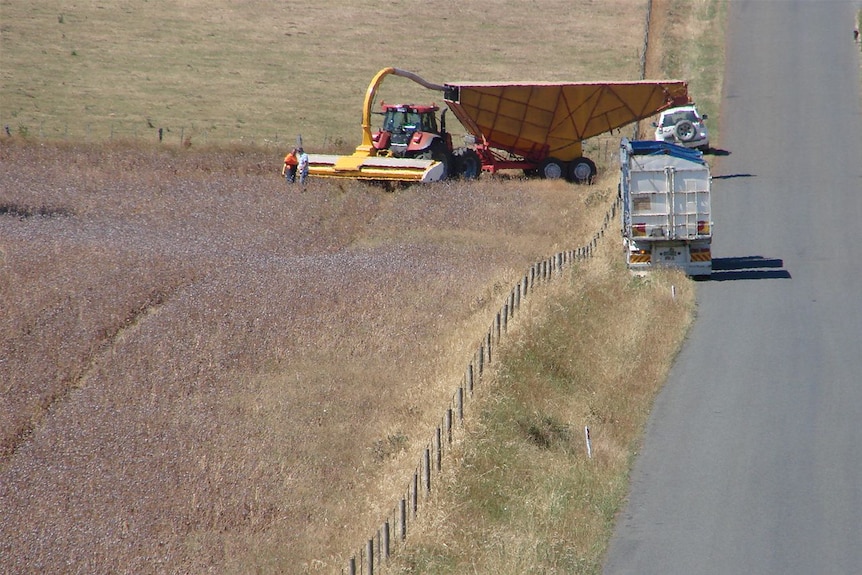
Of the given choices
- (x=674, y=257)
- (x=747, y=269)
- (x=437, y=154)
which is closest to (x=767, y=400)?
(x=674, y=257)

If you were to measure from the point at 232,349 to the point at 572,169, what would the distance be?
1938 centimetres

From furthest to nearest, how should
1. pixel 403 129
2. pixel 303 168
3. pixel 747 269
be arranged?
pixel 403 129 < pixel 303 168 < pixel 747 269

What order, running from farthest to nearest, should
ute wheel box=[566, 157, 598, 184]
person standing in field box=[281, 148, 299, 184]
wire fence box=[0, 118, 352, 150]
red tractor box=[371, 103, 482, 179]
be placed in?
wire fence box=[0, 118, 352, 150]
ute wheel box=[566, 157, 598, 184]
red tractor box=[371, 103, 482, 179]
person standing in field box=[281, 148, 299, 184]

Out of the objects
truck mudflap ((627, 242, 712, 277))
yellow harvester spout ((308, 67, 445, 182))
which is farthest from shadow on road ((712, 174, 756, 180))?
truck mudflap ((627, 242, 712, 277))

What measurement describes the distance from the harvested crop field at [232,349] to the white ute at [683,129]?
5.10 meters

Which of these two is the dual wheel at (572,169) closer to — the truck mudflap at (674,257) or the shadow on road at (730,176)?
the shadow on road at (730,176)

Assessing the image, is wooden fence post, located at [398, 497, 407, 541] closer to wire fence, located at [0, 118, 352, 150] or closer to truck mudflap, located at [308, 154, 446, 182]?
truck mudflap, located at [308, 154, 446, 182]

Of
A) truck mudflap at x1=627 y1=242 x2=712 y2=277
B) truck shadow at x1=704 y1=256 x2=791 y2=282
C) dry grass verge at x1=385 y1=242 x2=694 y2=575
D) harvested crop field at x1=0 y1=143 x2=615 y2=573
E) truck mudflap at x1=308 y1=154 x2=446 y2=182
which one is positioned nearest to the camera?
dry grass verge at x1=385 y1=242 x2=694 y2=575

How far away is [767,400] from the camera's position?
698 inches

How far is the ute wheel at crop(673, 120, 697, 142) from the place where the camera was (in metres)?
39.5

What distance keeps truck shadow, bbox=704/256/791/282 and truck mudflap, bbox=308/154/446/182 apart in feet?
31.2

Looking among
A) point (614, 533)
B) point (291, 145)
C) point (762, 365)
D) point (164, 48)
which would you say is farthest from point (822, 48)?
point (614, 533)

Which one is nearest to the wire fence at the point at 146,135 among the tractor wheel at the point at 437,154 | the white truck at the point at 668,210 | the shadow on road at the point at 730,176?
the tractor wheel at the point at 437,154

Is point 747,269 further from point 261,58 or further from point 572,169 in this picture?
point 261,58
